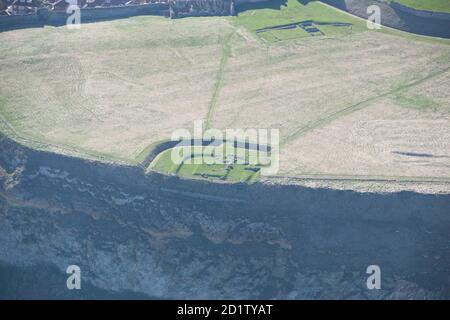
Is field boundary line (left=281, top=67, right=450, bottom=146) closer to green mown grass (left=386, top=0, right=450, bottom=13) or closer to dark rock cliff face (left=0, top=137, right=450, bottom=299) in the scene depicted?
dark rock cliff face (left=0, top=137, right=450, bottom=299)

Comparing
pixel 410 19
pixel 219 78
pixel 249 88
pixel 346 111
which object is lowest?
pixel 346 111

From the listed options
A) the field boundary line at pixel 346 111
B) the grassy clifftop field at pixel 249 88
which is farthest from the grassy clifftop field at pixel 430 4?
the field boundary line at pixel 346 111

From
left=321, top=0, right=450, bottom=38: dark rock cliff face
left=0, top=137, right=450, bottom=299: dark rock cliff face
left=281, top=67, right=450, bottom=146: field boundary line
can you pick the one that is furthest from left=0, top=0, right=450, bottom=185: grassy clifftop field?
left=0, top=137, right=450, bottom=299: dark rock cliff face

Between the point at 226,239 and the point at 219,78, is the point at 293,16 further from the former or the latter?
the point at 226,239

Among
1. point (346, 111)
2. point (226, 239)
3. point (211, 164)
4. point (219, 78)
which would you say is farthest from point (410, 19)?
point (226, 239)

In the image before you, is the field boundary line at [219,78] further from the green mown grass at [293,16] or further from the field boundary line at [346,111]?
the field boundary line at [346,111]

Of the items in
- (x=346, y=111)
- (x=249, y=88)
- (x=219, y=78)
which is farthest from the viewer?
(x=219, y=78)

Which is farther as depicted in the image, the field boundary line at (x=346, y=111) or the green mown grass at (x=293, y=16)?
the green mown grass at (x=293, y=16)
